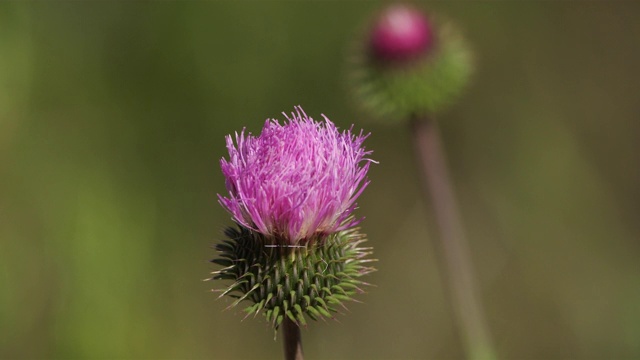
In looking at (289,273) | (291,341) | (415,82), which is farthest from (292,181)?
(415,82)

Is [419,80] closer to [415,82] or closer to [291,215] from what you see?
[415,82]

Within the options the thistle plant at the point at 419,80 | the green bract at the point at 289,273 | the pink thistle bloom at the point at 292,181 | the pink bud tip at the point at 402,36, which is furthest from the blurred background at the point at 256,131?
the pink thistle bloom at the point at 292,181

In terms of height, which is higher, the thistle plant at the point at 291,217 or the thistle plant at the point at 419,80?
the thistle plant at the point at 419,80

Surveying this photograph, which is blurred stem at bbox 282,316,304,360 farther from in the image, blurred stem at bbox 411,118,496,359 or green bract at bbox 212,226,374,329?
blurred stem at bbox 411,118,496,359

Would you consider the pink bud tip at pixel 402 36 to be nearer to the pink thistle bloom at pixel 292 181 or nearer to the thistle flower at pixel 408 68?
the thistle flower at pixel 408 68

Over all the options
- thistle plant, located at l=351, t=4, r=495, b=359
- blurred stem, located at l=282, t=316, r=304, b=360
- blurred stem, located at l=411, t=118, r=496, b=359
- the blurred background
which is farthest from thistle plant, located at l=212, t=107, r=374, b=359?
the blurred background
